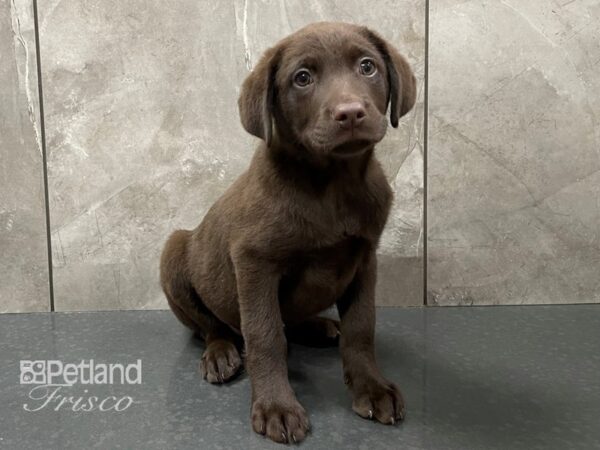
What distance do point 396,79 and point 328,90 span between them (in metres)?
0.25

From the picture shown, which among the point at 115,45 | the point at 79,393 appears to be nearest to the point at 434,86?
the point at 115,45

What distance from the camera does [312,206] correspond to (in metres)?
1.69

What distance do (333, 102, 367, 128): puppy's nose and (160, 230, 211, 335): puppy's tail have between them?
92 cm

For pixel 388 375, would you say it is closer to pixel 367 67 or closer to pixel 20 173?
pixel 367 67

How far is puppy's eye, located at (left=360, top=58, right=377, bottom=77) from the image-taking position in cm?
165

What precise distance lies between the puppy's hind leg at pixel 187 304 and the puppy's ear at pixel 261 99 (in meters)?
0.70

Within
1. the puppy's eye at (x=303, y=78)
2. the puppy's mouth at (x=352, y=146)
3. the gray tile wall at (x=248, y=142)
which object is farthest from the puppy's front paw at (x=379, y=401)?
the gray tile wall at (x=248, y=142)

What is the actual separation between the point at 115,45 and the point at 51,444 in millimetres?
1552

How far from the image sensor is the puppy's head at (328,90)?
1518 mm

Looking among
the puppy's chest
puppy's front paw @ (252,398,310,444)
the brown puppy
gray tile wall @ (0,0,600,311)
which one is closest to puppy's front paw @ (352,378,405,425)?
the brown puppy

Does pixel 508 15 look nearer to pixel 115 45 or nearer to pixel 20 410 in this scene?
pixel 115 45

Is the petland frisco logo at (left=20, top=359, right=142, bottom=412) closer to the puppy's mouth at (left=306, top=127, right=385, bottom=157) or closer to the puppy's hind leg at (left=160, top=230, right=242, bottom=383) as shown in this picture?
the puppy's hind leg at (left=160, top=230, right=242, bottom=383)

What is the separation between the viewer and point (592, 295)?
2.65m

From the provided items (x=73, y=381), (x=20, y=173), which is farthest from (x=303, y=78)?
(x=20, y=173)
